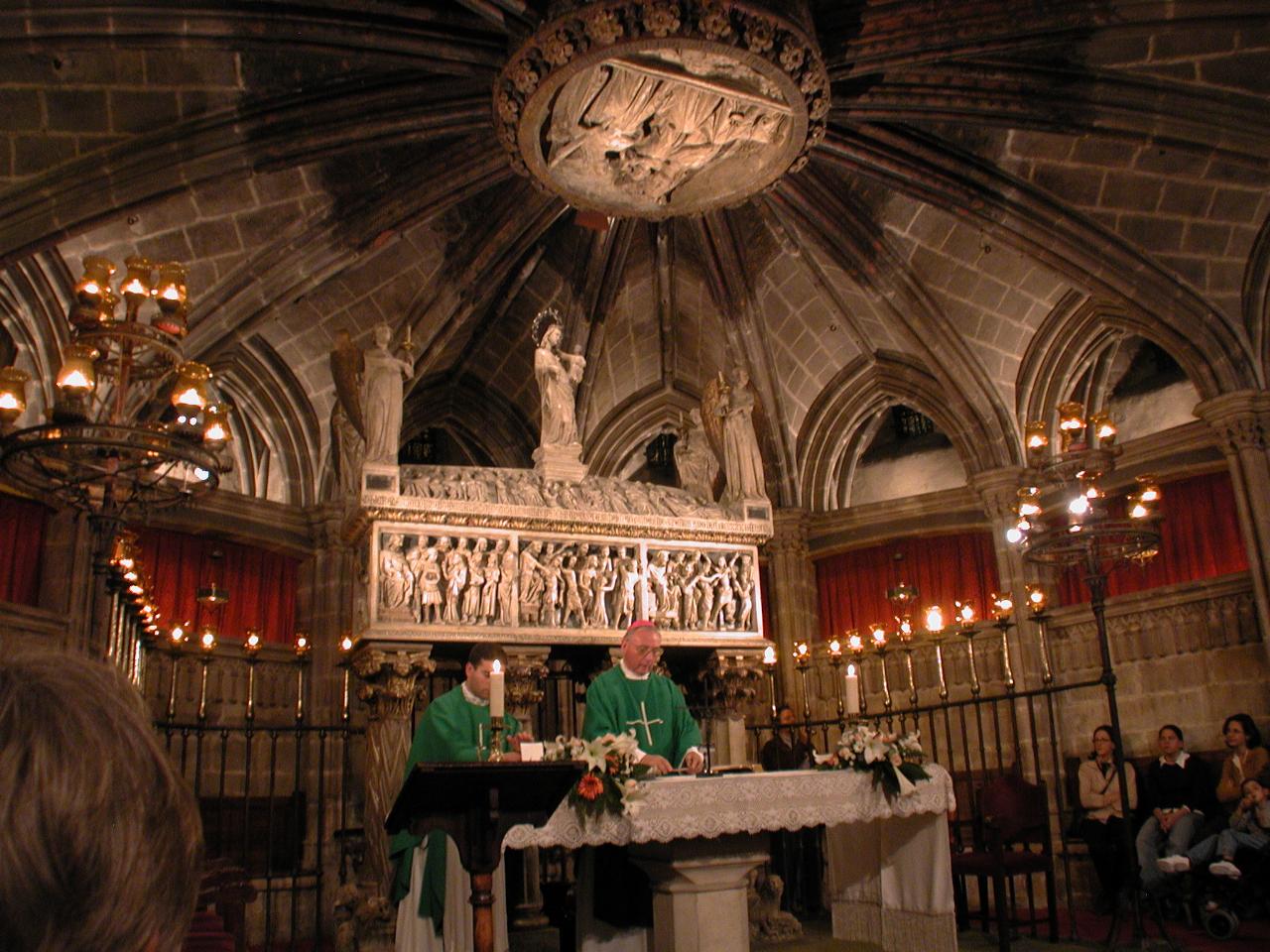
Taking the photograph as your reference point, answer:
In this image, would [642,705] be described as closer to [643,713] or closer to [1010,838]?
[643,713]

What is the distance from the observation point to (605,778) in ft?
16.9

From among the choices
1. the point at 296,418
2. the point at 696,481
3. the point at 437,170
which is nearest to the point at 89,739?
the point at 696,481

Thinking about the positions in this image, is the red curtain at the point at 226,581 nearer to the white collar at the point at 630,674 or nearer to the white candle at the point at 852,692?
the white collar at the point at 630,674

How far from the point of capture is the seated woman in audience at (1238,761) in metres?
10.0

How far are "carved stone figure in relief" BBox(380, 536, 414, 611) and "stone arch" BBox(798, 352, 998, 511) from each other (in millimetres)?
7966

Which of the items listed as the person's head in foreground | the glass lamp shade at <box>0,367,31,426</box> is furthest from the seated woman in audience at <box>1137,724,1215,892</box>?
the glass lamp shade at <box>0,367,31,426</box>

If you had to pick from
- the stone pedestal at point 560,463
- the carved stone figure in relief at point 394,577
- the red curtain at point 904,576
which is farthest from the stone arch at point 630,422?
the carved stone figure in relief at point 394,577

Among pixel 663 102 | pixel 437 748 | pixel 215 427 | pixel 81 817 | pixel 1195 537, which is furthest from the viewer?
pixel 1195 537

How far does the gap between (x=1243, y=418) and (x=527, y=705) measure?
8.24 meters

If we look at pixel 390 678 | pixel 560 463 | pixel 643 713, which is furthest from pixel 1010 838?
pixel 560 463

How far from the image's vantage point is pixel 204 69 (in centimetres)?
1107

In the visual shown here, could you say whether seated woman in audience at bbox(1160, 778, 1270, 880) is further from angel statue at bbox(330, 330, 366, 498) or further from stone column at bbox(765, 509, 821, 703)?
angel statue at bbox(330, 330, 366, 498)

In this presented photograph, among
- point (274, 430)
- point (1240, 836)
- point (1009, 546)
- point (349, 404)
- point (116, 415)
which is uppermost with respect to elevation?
point (274, 430)

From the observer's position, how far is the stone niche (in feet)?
34.7
